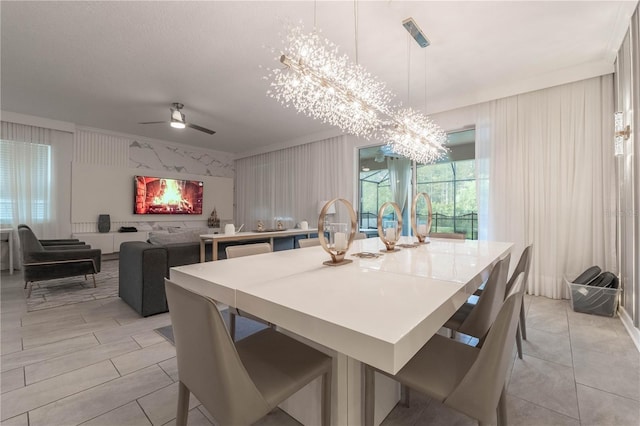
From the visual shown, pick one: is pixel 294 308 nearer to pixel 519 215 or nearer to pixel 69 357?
pixel 69 357

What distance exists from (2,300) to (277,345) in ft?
12.9

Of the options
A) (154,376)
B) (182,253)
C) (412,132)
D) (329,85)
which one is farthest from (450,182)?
(154,376)

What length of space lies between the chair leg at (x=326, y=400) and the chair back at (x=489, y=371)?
1.41 ft

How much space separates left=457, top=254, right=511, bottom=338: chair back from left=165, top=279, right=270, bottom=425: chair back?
1147 millimetres

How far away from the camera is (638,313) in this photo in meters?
2.10

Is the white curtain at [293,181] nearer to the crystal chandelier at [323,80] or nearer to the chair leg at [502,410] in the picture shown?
the crystal chandelier at [323,80]

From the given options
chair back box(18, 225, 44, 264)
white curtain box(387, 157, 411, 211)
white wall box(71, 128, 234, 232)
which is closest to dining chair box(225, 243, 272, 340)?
chair back box(18, 225, 44, 264)

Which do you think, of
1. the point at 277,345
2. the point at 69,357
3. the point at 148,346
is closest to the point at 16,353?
the point at 69,357

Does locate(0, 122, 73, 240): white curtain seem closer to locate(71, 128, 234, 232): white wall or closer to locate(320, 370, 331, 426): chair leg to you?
locate(71, 128, 234, 232): white wall

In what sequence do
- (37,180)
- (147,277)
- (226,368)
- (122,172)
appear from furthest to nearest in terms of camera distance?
(122,172), (37,180), (147,277), (226,368)

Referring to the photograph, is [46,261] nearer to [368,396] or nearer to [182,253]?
[182,253]

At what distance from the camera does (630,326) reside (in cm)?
226

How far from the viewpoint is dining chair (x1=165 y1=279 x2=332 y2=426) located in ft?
2.54

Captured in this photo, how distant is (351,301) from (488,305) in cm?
94
